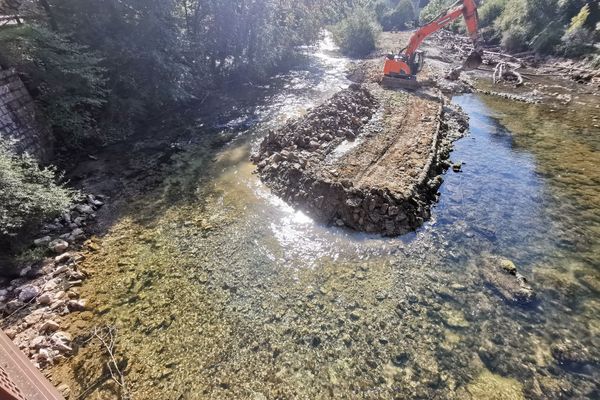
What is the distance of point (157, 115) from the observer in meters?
17.7

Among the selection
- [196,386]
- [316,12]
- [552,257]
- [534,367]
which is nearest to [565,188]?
[552,257]

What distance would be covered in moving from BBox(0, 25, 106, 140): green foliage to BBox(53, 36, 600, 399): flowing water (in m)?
5.22

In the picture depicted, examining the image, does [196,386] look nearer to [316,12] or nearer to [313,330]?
[313,330]

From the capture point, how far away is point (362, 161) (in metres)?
12.0

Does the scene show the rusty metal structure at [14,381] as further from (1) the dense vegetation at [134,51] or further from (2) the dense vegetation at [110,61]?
(2) the dense vegetation at [110,61]

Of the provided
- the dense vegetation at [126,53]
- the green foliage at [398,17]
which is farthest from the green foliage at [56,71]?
the green foliage at [398,17]

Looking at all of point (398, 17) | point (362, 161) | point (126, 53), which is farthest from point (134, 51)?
point (398, 17)

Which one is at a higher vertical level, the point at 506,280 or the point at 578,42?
the point at 578,42

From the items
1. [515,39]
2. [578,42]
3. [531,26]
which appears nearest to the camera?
[578,42]

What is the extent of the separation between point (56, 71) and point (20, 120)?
8.02 feet

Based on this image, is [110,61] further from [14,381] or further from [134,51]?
[14,381]

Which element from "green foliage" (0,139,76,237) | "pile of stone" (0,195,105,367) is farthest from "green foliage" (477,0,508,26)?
"pile of stone" (0,195,105,367)

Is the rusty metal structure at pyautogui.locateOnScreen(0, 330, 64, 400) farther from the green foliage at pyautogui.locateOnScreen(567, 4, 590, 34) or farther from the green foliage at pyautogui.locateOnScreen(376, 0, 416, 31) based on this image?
the green foliage at pyautogui.locateOnScreen(376, 0, 416, 31)

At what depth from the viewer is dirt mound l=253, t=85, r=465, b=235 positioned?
9.79 meters
